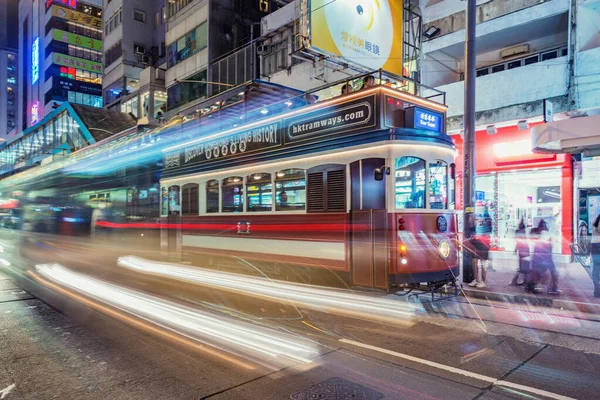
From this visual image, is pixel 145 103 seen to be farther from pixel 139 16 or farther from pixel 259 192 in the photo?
pixel 259 192

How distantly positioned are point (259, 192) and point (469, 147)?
16.4 feet

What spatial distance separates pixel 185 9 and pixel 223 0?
165 inches

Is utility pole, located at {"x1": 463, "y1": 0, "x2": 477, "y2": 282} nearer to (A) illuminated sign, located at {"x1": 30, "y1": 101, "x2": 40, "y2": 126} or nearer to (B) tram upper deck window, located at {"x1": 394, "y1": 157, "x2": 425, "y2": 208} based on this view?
(B) tram upper deck window, located at {"x1": 394, "y1": 157, "x2": 425, "y2": 208}

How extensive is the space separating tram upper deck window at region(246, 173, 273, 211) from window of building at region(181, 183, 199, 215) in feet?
9.02

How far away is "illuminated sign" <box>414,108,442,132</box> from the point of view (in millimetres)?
8266

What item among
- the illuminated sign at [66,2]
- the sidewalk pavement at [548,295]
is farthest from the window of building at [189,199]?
the illuminated sign at [66,2]

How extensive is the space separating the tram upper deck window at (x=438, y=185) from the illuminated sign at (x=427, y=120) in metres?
0.72

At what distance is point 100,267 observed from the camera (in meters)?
13.8

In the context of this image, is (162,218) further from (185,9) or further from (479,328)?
(185,9)

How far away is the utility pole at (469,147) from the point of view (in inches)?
400

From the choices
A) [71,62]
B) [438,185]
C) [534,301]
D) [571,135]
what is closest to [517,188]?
[571,135]

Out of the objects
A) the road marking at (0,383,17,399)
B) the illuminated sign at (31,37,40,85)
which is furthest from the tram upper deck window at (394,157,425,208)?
the illuminated sign at (31,37,40,85)

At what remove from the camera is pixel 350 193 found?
8414mm

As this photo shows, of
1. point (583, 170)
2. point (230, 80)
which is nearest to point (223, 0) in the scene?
point (230, 80)
